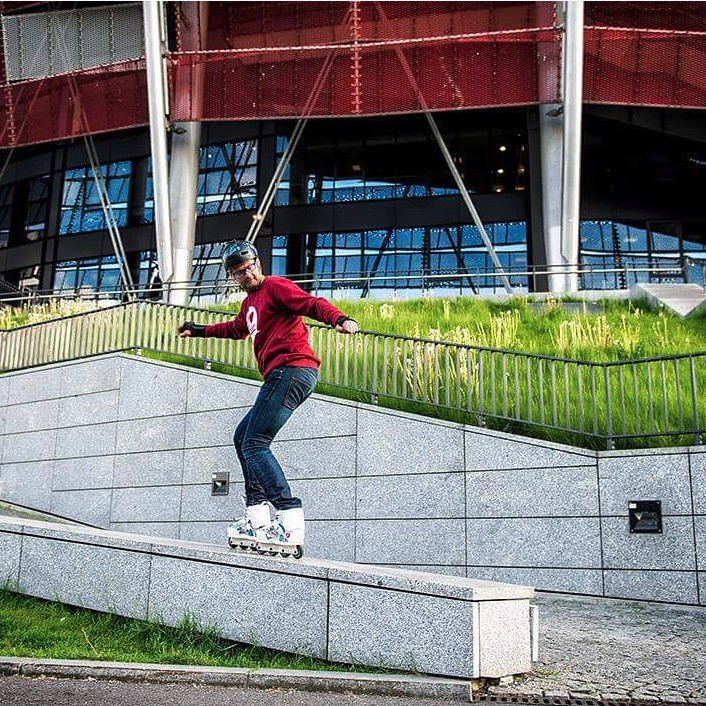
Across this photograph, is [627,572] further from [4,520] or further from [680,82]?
[680,82]

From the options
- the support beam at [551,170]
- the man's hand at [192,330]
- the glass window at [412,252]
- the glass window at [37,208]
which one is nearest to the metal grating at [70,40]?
the glass window at [412,252]

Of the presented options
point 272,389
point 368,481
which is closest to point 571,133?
point 368,481

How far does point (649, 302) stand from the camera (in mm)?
18906

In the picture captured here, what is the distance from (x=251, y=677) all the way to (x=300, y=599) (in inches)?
27.4

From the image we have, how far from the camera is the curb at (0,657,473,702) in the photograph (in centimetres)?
504

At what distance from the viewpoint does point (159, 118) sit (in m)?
25.0

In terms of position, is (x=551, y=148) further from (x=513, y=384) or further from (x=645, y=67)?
(x=513, y=384)

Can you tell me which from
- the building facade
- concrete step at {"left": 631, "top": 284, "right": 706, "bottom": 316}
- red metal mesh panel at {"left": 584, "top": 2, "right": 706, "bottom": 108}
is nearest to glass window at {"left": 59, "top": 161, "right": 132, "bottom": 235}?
Answer: the building facade

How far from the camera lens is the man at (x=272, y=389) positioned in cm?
596

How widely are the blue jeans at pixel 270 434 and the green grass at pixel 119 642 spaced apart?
3.24ft

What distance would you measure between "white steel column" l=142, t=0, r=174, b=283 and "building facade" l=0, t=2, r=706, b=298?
8cm

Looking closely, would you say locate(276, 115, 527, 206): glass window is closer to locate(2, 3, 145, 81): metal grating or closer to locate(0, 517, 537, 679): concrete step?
locate(2, 3, 145, 81): metal grating

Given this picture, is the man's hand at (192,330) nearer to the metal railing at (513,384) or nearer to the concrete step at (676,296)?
the metal railing at (513,384)

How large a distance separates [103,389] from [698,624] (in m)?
9.86
